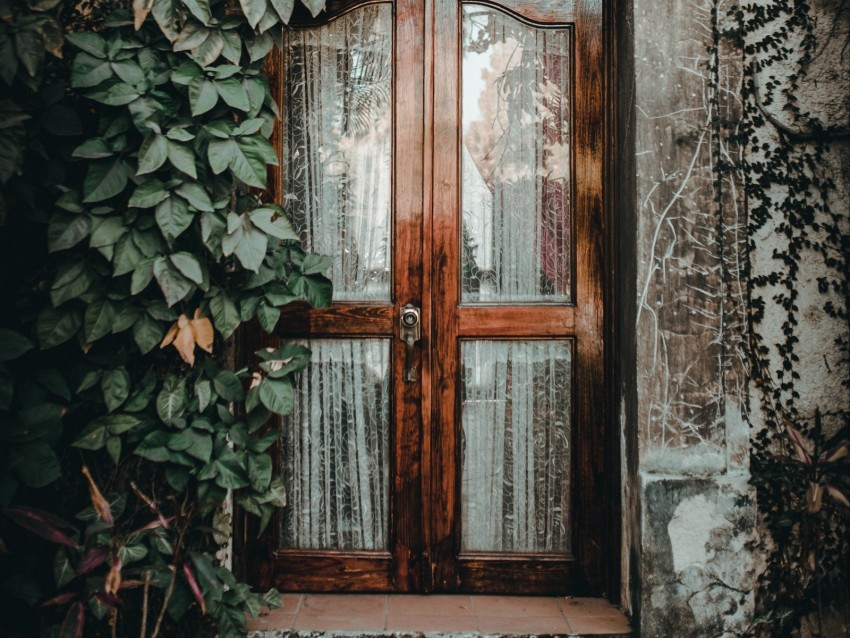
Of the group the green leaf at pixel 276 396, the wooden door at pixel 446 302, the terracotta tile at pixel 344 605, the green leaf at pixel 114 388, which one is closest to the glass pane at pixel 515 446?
the wooden door at pixel 446 302

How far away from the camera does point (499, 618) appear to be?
8.20 feet

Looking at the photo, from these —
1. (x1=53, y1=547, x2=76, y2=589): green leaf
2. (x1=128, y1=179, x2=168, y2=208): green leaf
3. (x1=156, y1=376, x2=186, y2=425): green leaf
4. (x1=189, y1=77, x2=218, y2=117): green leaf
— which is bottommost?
(x1=53, y1=547, x2=76, y2=589): green leaf

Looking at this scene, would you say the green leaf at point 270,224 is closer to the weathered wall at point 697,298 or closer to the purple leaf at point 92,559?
the purple leaf at point 92,559

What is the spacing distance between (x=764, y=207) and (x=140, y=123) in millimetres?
2228

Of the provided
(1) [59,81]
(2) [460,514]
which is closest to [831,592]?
(2) [460,514]

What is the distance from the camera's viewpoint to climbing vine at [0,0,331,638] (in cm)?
203

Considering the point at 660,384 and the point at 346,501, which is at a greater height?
the point at 660,384

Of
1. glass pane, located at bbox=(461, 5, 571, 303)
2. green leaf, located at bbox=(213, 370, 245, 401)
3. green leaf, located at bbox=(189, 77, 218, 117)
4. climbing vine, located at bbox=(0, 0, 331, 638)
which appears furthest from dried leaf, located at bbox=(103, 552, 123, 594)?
glass pane, located at bbox=(461, 5, 571, 303)

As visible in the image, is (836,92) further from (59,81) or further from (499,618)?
(59,81)

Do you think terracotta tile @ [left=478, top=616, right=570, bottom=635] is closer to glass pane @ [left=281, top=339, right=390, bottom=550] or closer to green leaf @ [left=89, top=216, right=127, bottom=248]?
glass pane @ [left=281, top=339, right=390, bottom=550]

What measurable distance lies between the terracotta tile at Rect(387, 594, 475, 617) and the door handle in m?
0.90

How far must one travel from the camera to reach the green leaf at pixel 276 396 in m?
2.15

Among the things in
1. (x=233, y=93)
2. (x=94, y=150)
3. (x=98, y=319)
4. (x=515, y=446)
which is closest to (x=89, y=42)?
(x=94, y=150)

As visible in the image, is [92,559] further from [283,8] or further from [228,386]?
[283,8]
